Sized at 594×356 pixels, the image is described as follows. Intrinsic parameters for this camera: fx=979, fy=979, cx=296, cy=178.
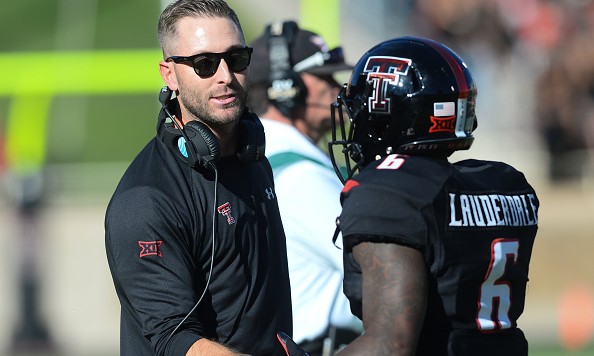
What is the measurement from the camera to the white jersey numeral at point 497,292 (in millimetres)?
2465

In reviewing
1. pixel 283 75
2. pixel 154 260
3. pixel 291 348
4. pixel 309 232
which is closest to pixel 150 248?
pixel 154 260

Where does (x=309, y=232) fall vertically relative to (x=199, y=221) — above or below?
below

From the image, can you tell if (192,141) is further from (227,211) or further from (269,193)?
(269,193)

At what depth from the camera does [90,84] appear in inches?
481

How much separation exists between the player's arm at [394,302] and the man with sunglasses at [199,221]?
545 millimetres

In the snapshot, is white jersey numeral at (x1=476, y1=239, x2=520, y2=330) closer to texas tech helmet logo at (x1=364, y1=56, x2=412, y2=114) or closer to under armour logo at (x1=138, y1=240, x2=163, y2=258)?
texas tech helmet logo at (x1=364, y1=56, x2=412, y2=114)

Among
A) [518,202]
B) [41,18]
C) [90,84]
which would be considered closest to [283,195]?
[518,202]

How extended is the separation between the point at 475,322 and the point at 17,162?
7.74 metres

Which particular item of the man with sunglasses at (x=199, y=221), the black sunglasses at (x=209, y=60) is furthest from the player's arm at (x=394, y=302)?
the black sunglasses at (x=209, y=60)

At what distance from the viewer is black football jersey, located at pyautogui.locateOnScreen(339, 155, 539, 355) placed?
2.34 metres

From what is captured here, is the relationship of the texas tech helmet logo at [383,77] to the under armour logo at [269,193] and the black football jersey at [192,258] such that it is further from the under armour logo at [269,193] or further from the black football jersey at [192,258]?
the under armour logo at [269,193]

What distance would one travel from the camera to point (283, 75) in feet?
15.2

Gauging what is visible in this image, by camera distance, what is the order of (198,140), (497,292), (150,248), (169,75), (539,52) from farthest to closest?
1. (539,52)
2. (169,75)
3. (198,140)
4. (150,248)
5. (497,292)

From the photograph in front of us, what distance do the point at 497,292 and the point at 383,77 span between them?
64 centimetres
